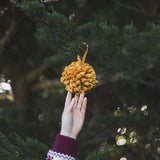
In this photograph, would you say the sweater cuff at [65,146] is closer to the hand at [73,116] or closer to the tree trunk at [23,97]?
the hand at [73,116]

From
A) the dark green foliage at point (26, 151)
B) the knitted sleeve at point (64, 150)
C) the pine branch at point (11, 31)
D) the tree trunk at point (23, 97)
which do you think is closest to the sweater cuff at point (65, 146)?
the knitted sleeve at point (64, 150)

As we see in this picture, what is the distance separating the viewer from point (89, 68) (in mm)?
766

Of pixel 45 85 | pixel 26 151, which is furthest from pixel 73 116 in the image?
pixel 45 85

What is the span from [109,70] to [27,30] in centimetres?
145

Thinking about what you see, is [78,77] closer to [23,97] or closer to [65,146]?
[65,146]

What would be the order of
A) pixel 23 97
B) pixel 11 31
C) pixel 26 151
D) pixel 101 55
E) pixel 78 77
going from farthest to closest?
pixel 23 97, pixel 11 31, pixel 101 55, pixel 26 151, pixel 78 77

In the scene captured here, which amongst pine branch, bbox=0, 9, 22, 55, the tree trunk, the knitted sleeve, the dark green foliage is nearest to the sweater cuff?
the knitted sleeve

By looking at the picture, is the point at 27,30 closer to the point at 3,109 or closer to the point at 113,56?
the point at 3,109

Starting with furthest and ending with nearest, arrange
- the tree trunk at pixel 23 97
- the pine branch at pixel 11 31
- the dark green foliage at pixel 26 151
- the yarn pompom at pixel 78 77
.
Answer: the tree trunk at pixel 23 97 → the pine branch at pixel 11 31 → the dark green foliage at pixel 26 151 → the yarn pompom at pixel 78 77

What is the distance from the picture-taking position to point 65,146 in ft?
2.48

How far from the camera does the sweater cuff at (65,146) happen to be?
0.75 m

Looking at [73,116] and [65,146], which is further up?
[73,116]

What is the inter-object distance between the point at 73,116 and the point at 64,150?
0.43ft

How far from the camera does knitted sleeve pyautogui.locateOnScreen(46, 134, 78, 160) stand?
2.44ft
